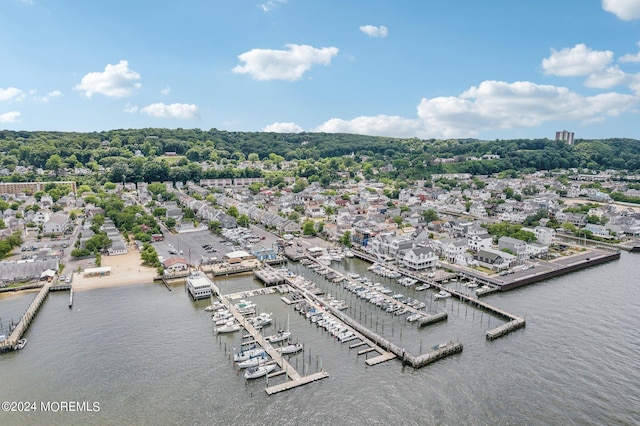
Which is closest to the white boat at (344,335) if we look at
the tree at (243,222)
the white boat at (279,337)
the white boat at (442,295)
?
the white boat at (279,337)

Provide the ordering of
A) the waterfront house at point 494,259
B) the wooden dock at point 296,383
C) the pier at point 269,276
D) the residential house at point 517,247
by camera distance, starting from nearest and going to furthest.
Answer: the wooden dock at point 296,383 → the pier at point 269,276 → the waterfront house at point 494,259 → the residential house at point 517,247

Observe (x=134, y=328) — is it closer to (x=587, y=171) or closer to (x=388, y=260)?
(x=388, y=260)

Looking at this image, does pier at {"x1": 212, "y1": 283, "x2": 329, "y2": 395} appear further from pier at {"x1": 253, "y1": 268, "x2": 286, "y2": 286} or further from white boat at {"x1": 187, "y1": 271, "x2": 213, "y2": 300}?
pier at {"x1": 253, "y1": 268, "x2": 286, "y2": 286}

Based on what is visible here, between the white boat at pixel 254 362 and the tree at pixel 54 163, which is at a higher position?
the tree at pixel 54 163

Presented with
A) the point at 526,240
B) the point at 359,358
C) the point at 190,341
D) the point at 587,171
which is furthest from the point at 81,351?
the point at 587,171

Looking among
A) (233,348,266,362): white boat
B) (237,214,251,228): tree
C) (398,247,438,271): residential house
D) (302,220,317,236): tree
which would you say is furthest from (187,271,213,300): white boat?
(237,214,251,228): tree

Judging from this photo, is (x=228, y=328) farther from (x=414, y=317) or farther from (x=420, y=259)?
(x=420, y=259)

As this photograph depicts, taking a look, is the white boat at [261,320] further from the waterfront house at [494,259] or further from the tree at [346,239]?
the waterfront house at [494,259]
